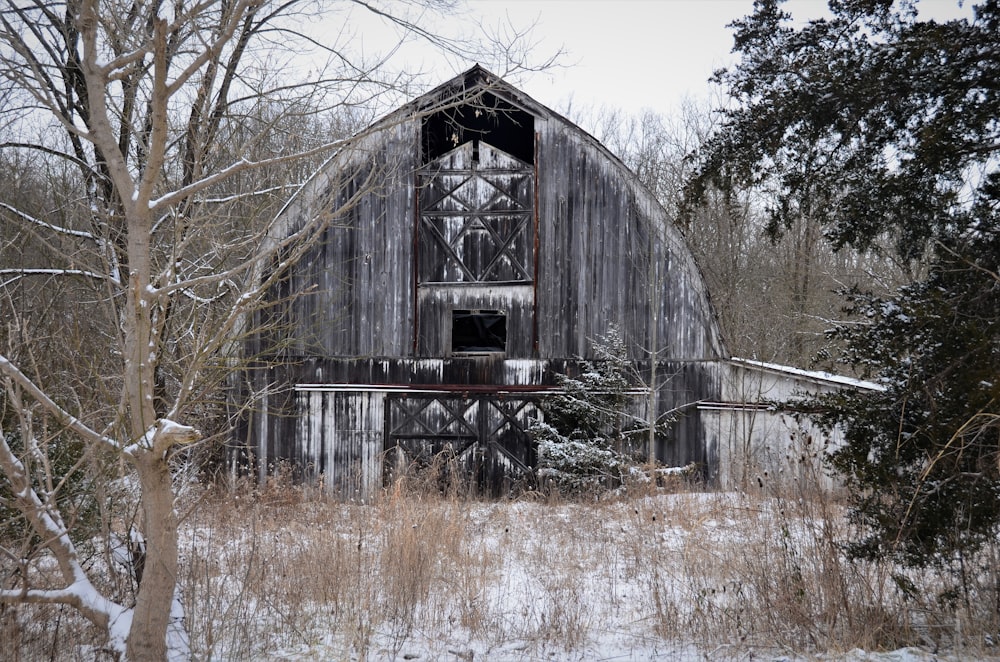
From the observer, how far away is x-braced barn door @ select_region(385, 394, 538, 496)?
1245 centimetres

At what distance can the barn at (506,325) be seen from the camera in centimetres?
1225

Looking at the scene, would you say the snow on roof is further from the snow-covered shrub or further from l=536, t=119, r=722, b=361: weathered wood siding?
the snow-covered shrub

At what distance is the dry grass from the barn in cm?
443

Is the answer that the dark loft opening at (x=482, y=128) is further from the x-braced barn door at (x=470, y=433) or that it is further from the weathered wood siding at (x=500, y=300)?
the x-braced barn door at (x=470, y=433)

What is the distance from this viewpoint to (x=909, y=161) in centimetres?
551

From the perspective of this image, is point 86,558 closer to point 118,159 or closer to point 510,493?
point 118,159

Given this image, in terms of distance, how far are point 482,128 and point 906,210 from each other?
380 inches

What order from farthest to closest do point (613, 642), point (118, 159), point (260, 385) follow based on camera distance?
point (260, 385)
point (613, 642)
point (118, 159)

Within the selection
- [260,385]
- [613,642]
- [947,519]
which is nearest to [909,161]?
[947,519]

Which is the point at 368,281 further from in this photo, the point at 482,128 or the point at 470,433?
the point at 482,128

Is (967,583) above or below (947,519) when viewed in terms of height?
below

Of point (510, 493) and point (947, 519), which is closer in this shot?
point (947, 519)

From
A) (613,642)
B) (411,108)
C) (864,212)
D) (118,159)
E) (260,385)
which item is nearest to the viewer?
(118,159)

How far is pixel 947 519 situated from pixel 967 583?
52 cm
